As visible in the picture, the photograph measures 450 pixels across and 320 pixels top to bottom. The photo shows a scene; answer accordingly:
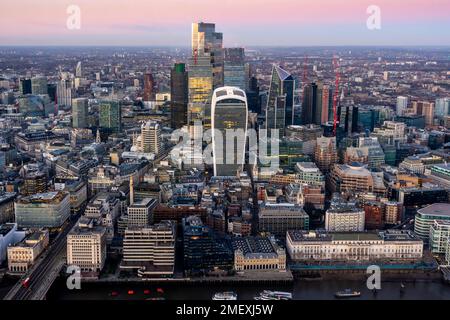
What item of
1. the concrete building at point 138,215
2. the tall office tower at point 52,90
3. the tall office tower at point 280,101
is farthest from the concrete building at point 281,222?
the tall office tower at point 52,90

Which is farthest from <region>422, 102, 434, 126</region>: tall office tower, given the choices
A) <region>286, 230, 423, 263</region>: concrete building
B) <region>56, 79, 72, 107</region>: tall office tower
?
<region>56, 79, 72, 107</region>: tall office tower

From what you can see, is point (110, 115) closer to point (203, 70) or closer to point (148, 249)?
point (203, 70)

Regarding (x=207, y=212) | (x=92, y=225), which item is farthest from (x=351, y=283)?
(x=92, y=225)

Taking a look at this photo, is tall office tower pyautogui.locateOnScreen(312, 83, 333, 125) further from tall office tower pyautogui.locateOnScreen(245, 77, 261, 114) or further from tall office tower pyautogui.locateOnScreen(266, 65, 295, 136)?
tall office tower pyautogui.locateOnScreen(245, 77, 261, 114)

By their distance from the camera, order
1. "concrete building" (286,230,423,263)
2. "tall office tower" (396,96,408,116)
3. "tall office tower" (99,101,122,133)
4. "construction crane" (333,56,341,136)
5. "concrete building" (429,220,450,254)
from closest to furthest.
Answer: "concrete building" (286,230,423,263)
"concrete building" (429,220,450,254)
"construction crane" (333,56,341,136)
"tall office tower" (99,101,122,133)
"tall office tower" (396,96,408,116)

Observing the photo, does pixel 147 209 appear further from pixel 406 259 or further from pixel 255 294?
pixel 406 259

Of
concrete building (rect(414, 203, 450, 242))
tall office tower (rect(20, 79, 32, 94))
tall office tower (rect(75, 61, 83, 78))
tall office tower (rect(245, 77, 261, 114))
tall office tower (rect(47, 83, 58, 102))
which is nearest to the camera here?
concrete building (rect(414, 203, 450, 242))

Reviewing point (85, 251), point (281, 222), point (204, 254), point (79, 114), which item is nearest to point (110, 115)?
point (79, 114)
